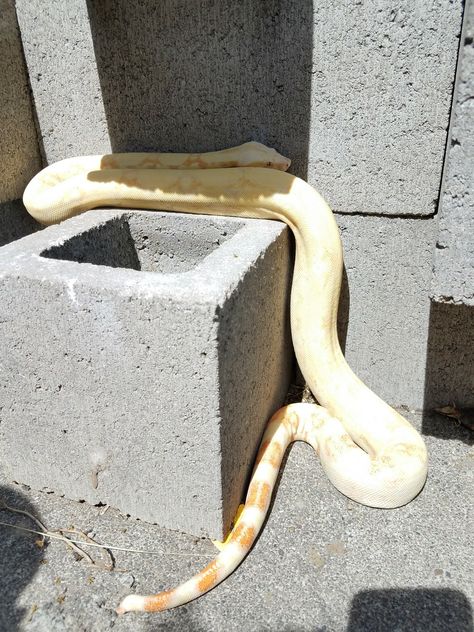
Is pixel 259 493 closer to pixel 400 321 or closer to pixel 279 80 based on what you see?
pixel 400 321

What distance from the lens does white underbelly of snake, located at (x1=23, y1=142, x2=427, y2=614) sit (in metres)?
2.35

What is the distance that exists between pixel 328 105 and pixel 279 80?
0.29 metres

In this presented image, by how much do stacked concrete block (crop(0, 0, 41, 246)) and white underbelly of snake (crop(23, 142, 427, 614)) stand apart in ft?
1.34

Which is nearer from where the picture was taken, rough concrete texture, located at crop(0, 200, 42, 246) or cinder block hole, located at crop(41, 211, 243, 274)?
cinder block hole, located at crop(41, 211, 243, 274)

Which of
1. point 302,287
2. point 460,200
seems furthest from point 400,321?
point 460,200

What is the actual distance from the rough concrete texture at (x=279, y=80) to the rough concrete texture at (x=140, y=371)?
1.90 ft

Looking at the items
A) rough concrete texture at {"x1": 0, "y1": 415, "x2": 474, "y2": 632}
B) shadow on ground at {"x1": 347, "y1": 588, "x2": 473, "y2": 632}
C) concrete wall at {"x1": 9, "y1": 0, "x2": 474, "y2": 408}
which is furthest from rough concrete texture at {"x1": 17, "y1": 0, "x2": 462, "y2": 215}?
shadow on ground at {"x1": 347, "y1": 588, "x2": 473, "y2": 632}

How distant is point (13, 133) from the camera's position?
3.08 metres

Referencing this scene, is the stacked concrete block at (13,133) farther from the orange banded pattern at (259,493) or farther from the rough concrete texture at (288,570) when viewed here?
the orange banded pattern at (259,493)

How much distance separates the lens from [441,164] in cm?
251

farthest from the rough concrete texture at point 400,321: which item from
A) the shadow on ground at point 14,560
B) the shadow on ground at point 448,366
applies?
the shadow on ground at point 14,560

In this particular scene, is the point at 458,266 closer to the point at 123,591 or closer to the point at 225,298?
the point at 225,298

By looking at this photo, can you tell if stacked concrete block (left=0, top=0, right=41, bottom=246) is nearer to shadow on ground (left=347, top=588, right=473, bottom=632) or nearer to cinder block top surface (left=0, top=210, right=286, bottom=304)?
cinder block top surface (left=0, top=210, right=286, bottom=304)

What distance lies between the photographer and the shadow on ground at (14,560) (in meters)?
1.89
